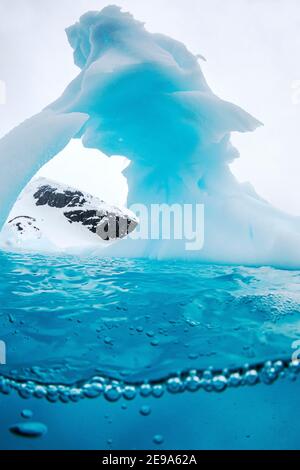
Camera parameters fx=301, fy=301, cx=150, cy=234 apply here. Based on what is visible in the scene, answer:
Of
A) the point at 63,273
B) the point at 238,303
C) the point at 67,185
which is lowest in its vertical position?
the point at 238,303

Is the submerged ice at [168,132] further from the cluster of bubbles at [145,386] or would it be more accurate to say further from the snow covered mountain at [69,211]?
the snow covered mountain at [69,211]

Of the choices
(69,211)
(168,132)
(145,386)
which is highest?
(69,211)

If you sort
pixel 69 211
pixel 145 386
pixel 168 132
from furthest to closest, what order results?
pixel 69 211
pixel 168 132
pixel 145 386

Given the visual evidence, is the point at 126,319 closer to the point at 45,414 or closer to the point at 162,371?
the point at 162,371

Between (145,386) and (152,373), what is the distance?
9cm

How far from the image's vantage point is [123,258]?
256 inches

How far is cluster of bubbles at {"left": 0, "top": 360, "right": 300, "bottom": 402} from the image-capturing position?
6.06 ft

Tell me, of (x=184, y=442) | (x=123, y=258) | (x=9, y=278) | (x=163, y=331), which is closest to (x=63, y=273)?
(x=9, y=278)

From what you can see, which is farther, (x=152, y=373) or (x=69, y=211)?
(x=69, y=211)

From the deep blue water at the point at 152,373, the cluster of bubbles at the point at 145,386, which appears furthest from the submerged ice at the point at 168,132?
the cluster of bubbles at the point at 145,386

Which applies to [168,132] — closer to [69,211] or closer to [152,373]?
[152,373]

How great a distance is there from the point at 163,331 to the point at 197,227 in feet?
13.3

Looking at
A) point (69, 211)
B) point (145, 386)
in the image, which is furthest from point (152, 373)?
point (69, 211)

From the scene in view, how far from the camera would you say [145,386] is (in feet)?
6.10
